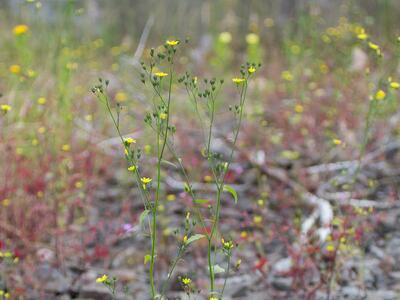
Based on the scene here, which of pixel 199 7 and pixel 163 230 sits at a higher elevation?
pixel 199 7

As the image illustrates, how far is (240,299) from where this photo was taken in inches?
105

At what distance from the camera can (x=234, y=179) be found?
3.73 m

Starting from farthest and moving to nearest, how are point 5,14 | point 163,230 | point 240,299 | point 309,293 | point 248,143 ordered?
point 5,14, point 248,143, point 163,230, point 240,299, point 309,293

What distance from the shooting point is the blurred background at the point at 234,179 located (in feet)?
9.00

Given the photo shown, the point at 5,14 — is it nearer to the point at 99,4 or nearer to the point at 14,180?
the point at 99,4

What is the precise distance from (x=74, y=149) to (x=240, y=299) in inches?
63.0

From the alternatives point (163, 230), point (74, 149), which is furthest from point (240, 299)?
point (74, 149)

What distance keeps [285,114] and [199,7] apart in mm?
3047

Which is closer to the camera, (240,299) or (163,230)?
(240,299)

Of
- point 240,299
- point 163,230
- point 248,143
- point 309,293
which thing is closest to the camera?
point 309,293

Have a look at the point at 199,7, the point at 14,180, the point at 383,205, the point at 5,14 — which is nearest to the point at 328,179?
the point at 383,205

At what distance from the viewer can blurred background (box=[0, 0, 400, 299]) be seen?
2744mm

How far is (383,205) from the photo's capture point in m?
3.22

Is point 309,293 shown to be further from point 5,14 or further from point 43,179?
point 5,14
